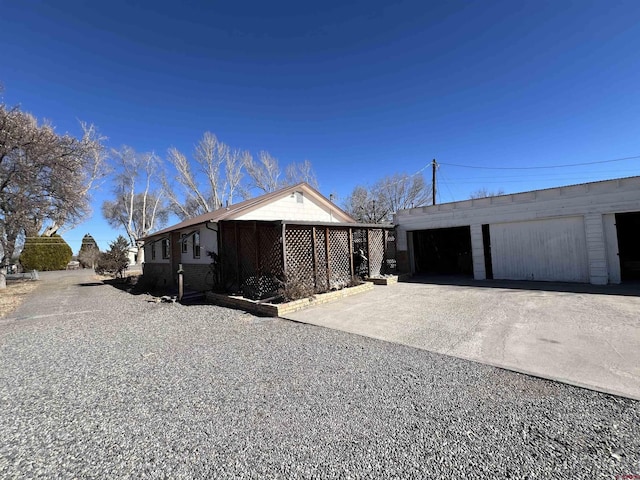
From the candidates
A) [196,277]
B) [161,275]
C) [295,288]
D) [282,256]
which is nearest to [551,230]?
[295,288]

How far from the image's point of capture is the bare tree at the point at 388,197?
1067 inches

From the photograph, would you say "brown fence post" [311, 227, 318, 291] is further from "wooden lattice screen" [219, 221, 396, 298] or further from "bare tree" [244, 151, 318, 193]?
"bare tree" [244, 151, 318, 193]

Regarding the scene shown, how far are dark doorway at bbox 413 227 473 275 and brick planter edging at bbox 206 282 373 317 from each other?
5.98 m

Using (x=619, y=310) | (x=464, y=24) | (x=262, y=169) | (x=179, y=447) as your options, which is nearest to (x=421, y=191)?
(x=262, y=169)

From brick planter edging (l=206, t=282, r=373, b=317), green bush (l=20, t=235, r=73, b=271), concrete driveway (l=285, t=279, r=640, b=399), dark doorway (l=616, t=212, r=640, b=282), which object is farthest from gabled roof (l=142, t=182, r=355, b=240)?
green bush (l=20, t=235, r=73, b=271)

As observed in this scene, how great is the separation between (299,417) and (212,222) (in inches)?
338

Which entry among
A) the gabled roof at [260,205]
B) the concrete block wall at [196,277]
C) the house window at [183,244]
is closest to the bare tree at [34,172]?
the gabled roof at [260,205]

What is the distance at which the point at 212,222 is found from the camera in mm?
9961

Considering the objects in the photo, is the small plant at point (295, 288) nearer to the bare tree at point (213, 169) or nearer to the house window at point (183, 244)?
the house window at point (183, 244)

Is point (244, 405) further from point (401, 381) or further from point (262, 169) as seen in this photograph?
point (262, 169)

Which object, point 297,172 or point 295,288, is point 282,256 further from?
point 297,172

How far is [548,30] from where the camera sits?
28.3ft

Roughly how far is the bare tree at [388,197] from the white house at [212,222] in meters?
13.0

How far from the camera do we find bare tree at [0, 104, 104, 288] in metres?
12.2
